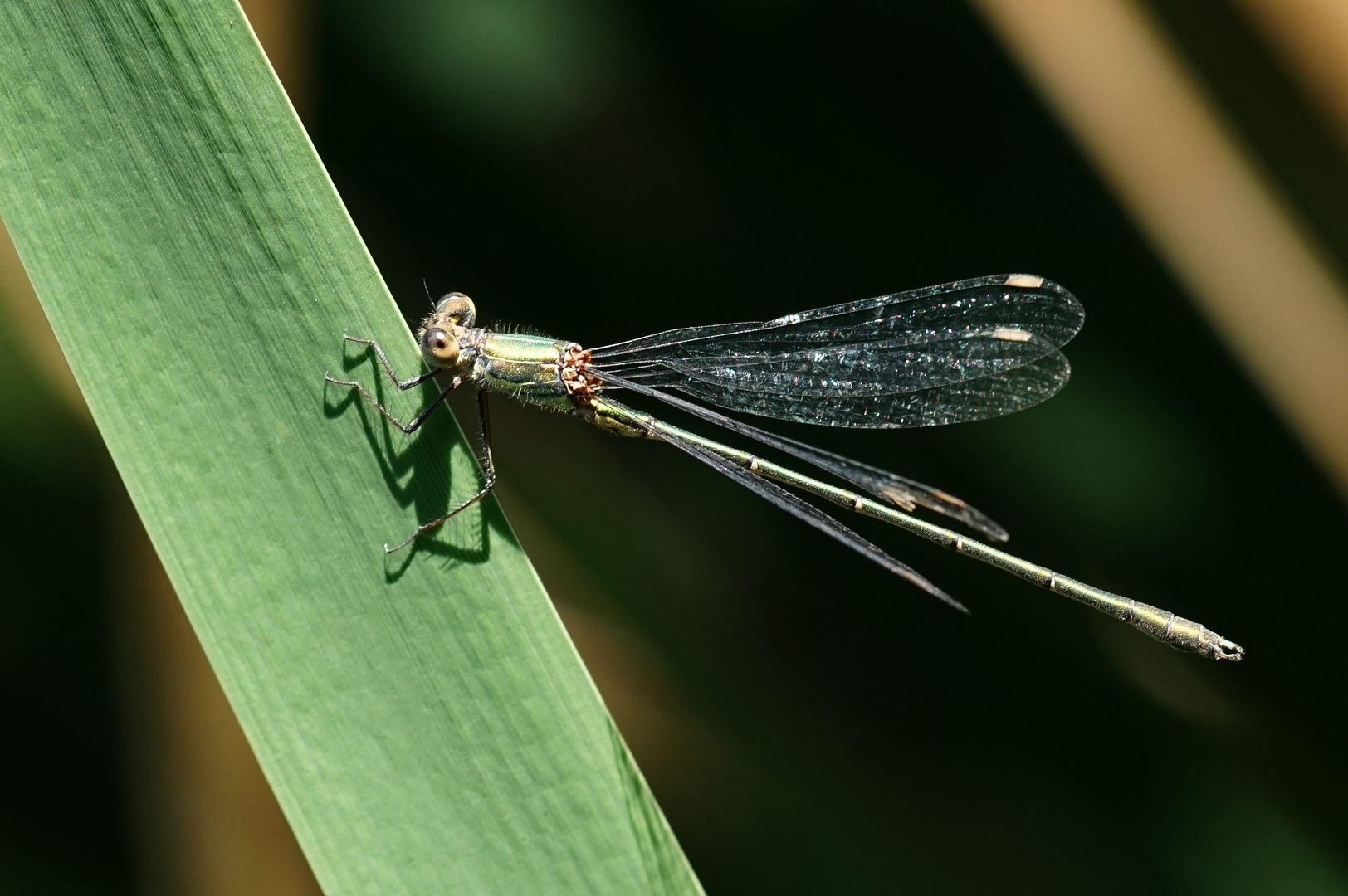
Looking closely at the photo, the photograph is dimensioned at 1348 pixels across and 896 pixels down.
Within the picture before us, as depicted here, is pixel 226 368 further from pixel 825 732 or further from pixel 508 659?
pixel 825 732

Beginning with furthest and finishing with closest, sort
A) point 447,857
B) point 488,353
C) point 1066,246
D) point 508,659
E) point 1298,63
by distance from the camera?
point 1066,246 < point 488,353 < point 1298,63 < point 508,659 < point 447,857

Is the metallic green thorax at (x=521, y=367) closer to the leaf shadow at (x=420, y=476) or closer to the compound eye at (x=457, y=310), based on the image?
the compound eye at (x=457, y=310)

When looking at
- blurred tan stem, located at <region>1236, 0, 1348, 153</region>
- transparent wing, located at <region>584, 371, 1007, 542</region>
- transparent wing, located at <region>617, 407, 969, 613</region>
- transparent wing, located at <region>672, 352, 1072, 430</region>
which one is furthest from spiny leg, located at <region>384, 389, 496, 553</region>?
blurred tan stem, located at <region>1236, 0, 1348, 153</region>

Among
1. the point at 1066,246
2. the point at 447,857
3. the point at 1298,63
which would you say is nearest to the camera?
the point at 447,857

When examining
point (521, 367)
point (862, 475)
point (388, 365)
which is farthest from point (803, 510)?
point (388, 365)

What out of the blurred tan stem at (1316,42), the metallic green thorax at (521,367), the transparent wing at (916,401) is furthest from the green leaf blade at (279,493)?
the blurred tan stem at (1316,42)

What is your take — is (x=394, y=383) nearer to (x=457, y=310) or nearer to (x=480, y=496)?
(x=480, y=496)

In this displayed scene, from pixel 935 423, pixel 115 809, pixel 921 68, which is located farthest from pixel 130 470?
pixel 921 68
